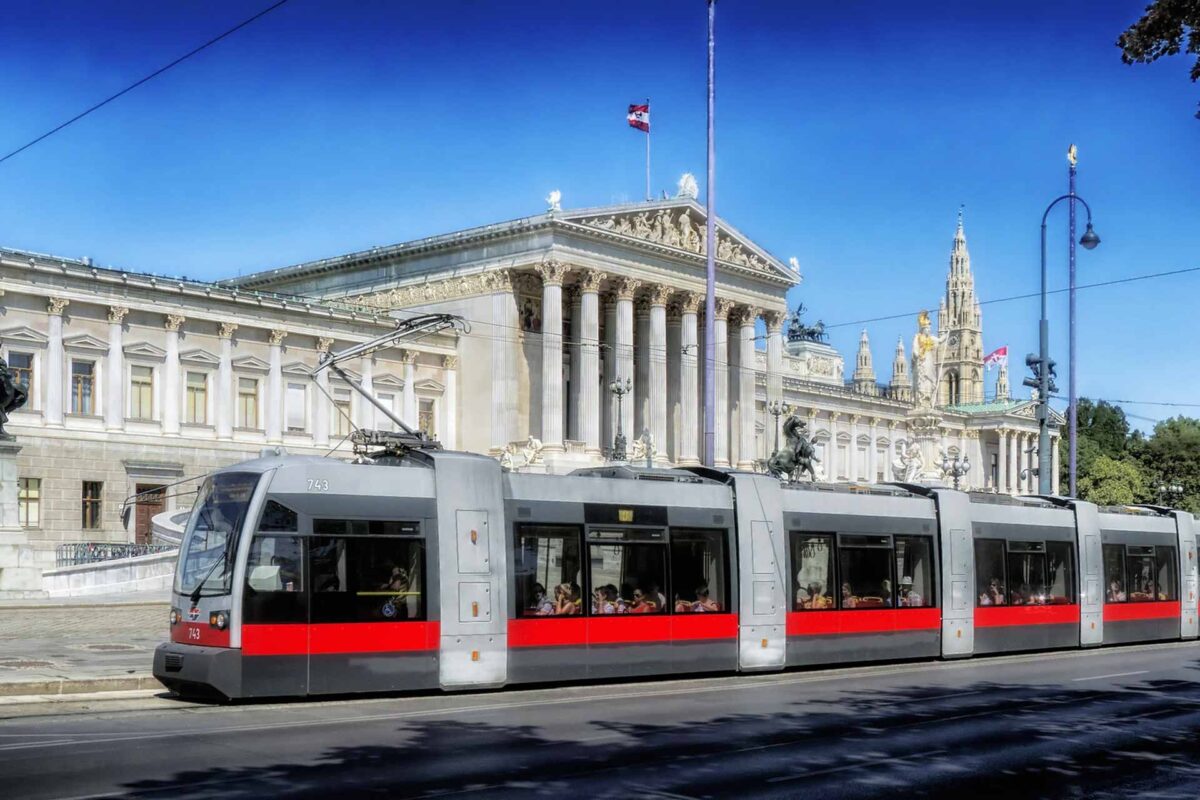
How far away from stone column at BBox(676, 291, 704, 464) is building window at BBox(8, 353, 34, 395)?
118ft

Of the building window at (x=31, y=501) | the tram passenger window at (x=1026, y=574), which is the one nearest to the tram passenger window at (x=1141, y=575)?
the tram passenger window at (x=1026, y=574)

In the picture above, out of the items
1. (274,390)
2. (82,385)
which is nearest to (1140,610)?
(82,385)

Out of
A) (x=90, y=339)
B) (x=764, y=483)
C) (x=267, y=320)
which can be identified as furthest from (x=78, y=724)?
(x=267, y=320)

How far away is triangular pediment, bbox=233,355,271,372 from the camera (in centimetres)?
6409

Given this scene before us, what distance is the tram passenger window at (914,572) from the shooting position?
27156mm

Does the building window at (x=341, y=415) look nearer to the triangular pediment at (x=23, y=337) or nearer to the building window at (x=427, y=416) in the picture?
the building window at (x=427, y=416)

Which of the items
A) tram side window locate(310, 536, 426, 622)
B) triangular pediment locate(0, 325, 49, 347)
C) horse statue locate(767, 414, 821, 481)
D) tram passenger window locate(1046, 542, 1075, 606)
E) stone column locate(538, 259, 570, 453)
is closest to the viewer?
tram side window locate(310, 536, 426, 622)

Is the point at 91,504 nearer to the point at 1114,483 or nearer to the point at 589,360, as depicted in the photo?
the point at 589,360

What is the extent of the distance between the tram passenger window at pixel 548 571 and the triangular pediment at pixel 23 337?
4000 cm

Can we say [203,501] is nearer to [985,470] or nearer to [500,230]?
[500,230]

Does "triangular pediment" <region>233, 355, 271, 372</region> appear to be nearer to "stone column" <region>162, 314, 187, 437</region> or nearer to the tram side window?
"stone column" <region>162, 314, 187, 437</region>

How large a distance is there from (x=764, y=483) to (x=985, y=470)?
113 m

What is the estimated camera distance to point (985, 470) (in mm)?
132750

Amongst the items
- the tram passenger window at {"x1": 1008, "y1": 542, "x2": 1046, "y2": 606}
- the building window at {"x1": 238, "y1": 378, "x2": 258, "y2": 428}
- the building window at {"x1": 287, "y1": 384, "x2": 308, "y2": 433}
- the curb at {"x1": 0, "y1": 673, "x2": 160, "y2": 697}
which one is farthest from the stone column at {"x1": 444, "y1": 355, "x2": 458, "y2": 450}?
the curb at {"x1": 0, "y1": 673, "x2": 160, "y2": 697}
